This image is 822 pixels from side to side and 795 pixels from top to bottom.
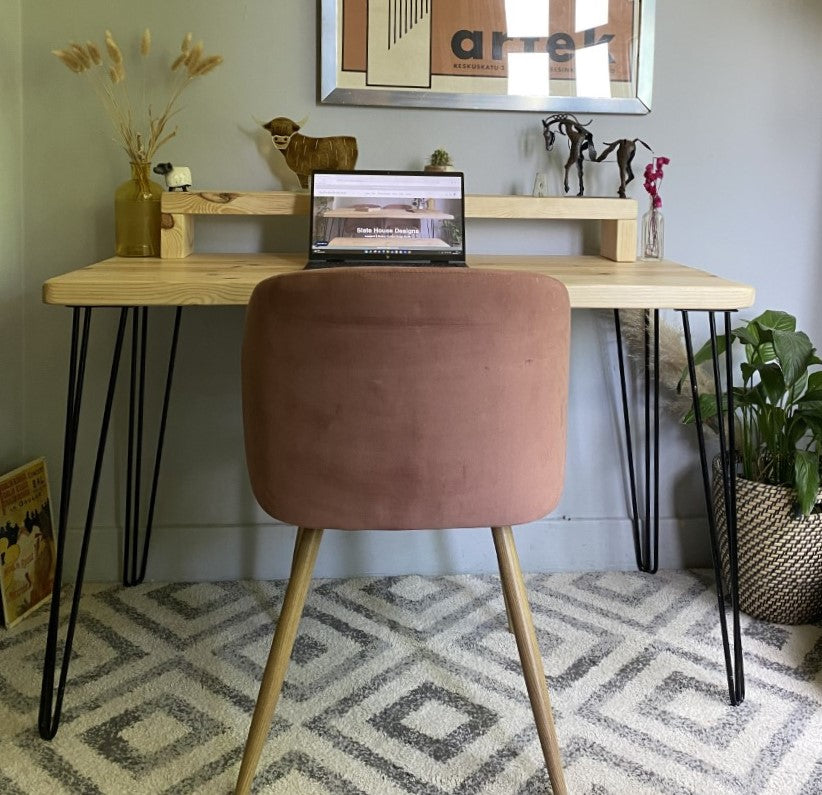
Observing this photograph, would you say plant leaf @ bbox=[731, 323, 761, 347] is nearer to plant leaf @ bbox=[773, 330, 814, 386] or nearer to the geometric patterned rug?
plant leaf @ bbox=[773, 330, 814, 386]

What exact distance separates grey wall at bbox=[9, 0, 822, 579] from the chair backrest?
800 millimetres

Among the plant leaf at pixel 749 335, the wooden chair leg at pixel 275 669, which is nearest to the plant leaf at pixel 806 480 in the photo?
the plant leaf at pixel 749 335

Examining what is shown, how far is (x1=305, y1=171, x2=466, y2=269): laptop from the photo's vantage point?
1700mm

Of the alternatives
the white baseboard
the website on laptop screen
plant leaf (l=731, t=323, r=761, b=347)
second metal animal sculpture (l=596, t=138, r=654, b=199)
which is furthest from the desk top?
the white baseboard

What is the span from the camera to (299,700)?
5.22ft

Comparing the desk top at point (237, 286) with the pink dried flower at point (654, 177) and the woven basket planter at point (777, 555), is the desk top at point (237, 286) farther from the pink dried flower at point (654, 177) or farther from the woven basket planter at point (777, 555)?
the woven basket planter at point (777, 555)

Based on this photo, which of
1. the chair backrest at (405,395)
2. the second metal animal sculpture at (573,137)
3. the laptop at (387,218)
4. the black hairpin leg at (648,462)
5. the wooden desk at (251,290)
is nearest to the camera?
the chair backrest at (405,395)

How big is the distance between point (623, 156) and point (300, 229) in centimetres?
70

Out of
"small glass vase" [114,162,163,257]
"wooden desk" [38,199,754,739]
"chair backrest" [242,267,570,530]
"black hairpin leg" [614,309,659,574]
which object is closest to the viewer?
"chair backrest" [242,267,570,530]

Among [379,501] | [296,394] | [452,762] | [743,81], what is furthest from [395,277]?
[743,81]

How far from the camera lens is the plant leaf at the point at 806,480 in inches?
69.6

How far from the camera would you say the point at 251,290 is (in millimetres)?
1433

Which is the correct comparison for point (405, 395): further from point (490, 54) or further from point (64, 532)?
point (490, 54)

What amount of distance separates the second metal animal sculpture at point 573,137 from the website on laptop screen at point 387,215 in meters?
0.29
